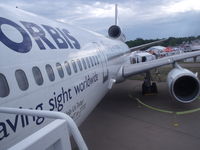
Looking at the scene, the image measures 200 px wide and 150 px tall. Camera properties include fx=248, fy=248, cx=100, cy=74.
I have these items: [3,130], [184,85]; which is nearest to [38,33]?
[3,130]

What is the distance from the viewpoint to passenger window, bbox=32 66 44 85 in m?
2.94

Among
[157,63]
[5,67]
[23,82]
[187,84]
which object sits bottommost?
[187,84]

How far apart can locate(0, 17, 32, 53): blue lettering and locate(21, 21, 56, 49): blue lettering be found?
0.19 meters

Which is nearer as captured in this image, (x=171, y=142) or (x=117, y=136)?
(x=171, y=142)

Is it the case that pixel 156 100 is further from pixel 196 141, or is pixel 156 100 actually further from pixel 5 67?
pixel 5 67

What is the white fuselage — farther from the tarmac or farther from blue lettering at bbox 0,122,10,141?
the tarmac

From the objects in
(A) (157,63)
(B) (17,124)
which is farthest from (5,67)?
(A) (157,63)

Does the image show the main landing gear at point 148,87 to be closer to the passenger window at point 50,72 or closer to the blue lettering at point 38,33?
the blue lettering at point 38,33

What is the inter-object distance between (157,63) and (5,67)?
8.15 meters

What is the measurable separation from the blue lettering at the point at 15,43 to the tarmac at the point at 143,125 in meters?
3.46

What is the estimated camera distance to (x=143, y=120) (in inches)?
305

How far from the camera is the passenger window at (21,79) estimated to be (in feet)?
Result: 8.63

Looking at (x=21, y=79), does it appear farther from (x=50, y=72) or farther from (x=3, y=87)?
(x=50, y=72)

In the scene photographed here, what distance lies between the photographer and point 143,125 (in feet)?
23.8
